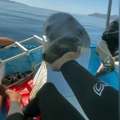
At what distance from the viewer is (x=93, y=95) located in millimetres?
667

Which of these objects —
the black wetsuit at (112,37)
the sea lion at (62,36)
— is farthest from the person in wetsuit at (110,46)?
the sea lion at (62,36)

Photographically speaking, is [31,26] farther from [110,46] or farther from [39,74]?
[110,46]

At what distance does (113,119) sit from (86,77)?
4.5 inches

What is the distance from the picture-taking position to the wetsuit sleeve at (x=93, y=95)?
0.66 m

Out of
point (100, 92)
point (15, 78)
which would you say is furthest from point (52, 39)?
point (15, 78)

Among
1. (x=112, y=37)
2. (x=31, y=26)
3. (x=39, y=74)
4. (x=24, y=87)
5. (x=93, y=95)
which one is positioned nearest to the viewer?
(x=93, y=95)

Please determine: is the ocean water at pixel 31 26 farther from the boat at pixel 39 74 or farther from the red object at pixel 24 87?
the red object at pixel 24 87

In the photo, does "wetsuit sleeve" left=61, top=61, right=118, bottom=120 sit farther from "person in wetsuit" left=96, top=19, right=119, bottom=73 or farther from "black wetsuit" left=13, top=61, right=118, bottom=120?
"person in wetsuit" left=96, top=19, right=119, bottom=73

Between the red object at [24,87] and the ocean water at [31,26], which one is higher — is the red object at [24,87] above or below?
above

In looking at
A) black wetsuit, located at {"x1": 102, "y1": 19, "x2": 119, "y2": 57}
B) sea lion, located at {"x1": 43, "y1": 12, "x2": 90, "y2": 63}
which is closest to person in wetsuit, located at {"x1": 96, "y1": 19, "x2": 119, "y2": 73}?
black wetsuit, located at {"x1": 102, "y1": 19, "x2": 119, "y2": 57}

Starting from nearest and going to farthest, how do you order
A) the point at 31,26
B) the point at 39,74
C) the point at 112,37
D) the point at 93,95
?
the point at 93,95 → the point at 112,37 → the point at 39,74 → the point at 31,26

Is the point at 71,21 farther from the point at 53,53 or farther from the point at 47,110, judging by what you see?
the point at 47,110

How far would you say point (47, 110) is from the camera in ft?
2.82

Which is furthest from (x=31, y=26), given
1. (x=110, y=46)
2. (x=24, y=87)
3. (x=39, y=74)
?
(x=110, y=46)
